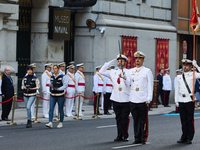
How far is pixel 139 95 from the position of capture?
38.8ft

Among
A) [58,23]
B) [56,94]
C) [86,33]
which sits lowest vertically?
[56,94]

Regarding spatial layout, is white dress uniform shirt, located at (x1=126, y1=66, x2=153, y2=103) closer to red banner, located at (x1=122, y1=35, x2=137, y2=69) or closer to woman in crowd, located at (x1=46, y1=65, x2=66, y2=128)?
woman in crowd, located at (x1=46, y1=65, x2=66, y2=128)

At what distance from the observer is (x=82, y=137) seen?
13.2m

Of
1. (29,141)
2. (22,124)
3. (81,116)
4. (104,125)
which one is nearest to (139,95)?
(29,141)

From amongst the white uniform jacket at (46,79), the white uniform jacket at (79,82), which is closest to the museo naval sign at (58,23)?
the white uniform jacket at (79,82)

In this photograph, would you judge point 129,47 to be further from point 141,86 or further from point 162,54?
point 141,86

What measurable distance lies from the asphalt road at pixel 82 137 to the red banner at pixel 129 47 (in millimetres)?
10194

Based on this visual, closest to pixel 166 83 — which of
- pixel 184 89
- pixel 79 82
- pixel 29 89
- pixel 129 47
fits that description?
pixel 129 47

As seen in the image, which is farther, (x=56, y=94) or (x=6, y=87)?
(x=6, y=87)

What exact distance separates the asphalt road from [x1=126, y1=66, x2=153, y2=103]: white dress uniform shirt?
1027 mm

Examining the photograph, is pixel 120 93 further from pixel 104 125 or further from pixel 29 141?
pixel 104 125

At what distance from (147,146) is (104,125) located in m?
4.76

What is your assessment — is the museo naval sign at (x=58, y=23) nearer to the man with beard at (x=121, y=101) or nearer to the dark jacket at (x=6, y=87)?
the dark jacket at (x=6, y=87)

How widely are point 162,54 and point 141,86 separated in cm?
1813
